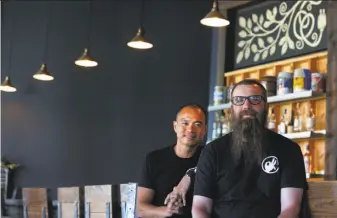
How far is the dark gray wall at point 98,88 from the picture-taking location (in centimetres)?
870

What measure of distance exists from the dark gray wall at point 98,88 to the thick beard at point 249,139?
18.7ft

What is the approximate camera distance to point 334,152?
5535 millimetres

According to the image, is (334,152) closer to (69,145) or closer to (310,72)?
(310,72)

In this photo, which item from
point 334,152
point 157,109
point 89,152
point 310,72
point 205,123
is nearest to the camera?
point 205,123

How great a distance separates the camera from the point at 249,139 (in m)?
2.59

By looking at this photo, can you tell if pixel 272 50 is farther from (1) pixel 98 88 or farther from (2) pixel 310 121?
(1) pixel 98 88

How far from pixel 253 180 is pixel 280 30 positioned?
165 inches

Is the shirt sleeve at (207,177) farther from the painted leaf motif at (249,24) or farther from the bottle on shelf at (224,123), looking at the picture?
the painted leaf motif at (249,24)

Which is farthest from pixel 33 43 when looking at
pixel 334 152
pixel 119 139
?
pixel 334 152

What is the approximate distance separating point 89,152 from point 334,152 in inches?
193

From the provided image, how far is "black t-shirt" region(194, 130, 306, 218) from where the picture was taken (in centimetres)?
249

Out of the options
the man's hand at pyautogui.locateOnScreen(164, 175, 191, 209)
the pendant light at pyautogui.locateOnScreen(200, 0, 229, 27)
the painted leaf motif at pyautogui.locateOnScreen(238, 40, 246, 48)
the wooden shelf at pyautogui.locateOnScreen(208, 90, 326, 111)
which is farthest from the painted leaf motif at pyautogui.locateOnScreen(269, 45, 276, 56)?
the man's hand at pyautogui.locateOnScreen(164, 175, 191, 209)

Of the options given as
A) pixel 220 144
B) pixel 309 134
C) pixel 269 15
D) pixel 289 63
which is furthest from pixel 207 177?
pixel 269 15

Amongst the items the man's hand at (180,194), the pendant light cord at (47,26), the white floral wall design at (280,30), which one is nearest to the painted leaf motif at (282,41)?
the white floral wall design at (280,30)
